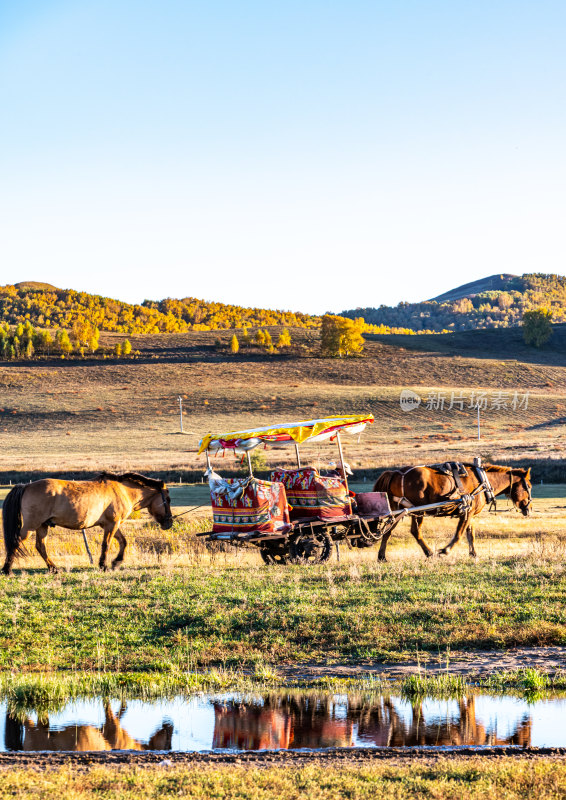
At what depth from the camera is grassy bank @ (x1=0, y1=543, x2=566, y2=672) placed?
10430 mm

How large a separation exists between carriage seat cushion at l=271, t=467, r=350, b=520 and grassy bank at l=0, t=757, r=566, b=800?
9951 millimetres

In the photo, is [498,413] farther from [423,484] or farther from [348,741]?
[348,741]

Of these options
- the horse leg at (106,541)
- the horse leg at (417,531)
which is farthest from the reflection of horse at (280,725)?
the horse leg at (417,531)

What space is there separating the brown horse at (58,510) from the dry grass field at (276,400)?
2700 centimetres

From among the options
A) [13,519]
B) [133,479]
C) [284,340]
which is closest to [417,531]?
[133,479]

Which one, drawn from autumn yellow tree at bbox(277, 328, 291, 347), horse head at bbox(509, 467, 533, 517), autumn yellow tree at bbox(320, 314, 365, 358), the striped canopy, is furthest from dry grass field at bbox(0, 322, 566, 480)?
the striped canopy

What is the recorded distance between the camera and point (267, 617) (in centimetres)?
1148

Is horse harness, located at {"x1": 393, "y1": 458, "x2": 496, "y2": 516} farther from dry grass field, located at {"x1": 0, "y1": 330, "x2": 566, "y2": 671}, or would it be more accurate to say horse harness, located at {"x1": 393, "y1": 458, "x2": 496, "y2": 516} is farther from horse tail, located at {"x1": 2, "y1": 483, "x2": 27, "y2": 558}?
horse tail, located at {"x1": 2, "y1": 483, "x2": 27, "y2": 558}

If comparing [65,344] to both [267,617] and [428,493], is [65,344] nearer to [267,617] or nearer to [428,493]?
[428,493]

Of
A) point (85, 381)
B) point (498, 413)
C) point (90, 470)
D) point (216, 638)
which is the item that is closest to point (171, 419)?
point (85, 381)

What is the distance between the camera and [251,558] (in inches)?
723

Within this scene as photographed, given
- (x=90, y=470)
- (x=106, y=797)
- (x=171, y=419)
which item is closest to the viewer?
(x=106, y=797)

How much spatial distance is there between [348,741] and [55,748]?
8.50 feet

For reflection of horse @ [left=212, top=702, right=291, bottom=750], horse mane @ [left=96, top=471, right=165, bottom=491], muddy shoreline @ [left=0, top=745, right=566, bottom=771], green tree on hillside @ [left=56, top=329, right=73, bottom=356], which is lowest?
reflection of horse @ [left=212, top=702, right=291, bottom=750]
